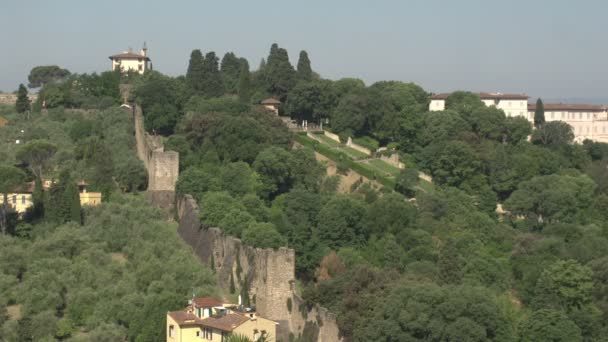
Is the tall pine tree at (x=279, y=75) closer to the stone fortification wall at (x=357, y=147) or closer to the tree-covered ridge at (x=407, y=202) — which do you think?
the tree-covered ridge at (x=407, y=202)

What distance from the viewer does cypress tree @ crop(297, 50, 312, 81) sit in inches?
3361

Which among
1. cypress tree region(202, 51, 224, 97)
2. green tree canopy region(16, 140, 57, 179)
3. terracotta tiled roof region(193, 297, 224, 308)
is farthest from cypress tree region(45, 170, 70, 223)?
cypress tree region(202, 51, 224, 97)

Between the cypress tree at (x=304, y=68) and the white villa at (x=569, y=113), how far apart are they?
966cm

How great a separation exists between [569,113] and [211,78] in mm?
27387

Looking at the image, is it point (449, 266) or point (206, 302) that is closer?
point (206, 302)

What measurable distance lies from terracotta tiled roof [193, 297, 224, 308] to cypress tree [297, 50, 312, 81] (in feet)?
133

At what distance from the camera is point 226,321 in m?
42.9

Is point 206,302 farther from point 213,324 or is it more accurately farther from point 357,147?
point 357,147

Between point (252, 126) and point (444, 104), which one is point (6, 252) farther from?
point (444, 104)

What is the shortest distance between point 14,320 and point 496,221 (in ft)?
96.6

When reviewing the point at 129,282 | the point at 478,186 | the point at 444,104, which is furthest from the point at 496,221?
the point at 129,282

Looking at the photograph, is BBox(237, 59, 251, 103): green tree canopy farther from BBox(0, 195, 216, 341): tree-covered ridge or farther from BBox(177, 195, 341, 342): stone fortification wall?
BBox(177, 195, 341, 342): stone fortification wall

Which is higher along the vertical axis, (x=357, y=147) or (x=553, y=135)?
(x=553, y=135)

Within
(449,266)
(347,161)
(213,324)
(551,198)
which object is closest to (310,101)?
(347,161)
